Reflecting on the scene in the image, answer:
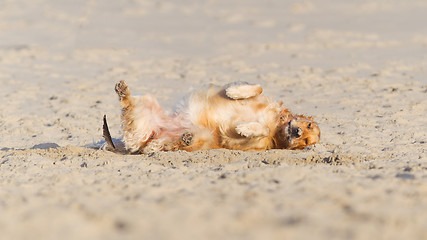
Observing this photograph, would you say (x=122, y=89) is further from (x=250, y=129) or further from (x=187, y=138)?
(x=250, y=129)

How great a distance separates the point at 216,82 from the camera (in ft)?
30.6

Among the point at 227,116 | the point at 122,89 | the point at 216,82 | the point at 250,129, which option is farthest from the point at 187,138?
the point at 216,82

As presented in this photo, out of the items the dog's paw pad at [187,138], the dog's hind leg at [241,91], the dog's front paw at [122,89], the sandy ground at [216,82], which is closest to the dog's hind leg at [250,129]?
the sandy ground at [216,82]

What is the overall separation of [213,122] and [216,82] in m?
4.26

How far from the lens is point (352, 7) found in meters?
15.4

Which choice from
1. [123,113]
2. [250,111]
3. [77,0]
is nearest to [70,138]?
[123,113]

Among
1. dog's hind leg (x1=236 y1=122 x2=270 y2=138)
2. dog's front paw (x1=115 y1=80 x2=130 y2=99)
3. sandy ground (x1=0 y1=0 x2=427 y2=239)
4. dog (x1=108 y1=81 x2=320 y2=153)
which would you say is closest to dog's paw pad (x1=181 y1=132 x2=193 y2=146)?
dog (x1=108 y1=81 x2=320 y2=153)

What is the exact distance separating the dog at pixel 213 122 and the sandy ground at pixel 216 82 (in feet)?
0.56

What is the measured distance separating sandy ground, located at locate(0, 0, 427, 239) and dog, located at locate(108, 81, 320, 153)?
172 millimetres

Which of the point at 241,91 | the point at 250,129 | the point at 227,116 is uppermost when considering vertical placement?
the point at 241,91

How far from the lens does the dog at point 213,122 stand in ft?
16.8

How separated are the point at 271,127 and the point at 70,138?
102 inches

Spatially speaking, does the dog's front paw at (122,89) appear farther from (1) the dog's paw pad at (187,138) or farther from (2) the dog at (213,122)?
(1) the dog's paw pad at (187,138)

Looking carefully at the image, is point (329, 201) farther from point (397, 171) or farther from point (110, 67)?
point (110, 67)
